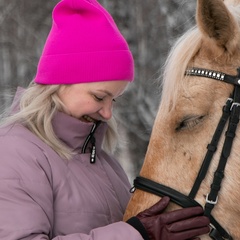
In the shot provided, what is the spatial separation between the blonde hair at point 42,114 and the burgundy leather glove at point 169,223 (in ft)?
1.29

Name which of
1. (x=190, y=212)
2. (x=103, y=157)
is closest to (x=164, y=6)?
(x=103, y=157)

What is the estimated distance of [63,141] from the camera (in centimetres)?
240

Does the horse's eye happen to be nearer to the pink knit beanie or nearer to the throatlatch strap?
the throatlatch strap

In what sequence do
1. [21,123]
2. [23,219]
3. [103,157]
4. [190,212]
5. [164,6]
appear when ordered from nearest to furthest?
1. [23,219]
2. [190,212]
3. [21,123]
4. [103,157]
5. [164,6]

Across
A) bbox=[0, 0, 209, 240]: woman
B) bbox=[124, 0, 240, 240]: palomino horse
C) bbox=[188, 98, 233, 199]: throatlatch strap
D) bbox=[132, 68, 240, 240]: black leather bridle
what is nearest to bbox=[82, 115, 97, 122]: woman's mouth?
bbox=[0, 0, 209, 240]: woman

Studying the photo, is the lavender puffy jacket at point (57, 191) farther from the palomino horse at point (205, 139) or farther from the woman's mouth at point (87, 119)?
the palomino horse at point (205, 139)

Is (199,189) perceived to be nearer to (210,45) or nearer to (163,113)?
(163,113)

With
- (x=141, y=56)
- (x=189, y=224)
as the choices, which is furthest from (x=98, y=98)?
(x=141, y=56)

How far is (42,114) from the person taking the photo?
234cm

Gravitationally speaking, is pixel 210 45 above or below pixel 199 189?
above

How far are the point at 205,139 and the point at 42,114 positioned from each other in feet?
2.08

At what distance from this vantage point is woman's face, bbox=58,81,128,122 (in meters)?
2.34

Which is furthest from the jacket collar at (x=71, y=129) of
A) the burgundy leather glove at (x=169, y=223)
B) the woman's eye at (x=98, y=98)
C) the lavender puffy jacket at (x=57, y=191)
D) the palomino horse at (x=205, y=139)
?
the burgundy leather glove at (x=169, y=223)

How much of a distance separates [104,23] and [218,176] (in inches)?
29.6
